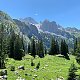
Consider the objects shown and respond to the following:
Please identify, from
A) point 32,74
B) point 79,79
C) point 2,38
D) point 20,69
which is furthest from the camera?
point 2,38

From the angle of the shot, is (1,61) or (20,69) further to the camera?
(1,61)

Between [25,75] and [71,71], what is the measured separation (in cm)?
1479

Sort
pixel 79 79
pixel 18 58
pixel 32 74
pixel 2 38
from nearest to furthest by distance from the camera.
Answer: pixel 79 79 < pixel 32 74 < pixel 2 38 < pixel 18 58

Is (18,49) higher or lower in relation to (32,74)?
higher

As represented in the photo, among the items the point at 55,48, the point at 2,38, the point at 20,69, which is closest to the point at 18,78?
the point at 20,69

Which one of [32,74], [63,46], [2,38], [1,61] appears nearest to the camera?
[32,74]

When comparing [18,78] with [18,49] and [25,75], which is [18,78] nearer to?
[25,75]

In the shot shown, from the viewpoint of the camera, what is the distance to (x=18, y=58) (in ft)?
374

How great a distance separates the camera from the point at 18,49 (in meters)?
117

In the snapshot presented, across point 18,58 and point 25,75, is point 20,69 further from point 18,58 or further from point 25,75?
point 18,58

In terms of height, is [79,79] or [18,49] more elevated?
[18,49]

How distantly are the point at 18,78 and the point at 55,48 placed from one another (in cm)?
8166

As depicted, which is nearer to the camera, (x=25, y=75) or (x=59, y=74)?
(x=25, y=75)

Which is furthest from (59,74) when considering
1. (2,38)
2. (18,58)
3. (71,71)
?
(18,58)
